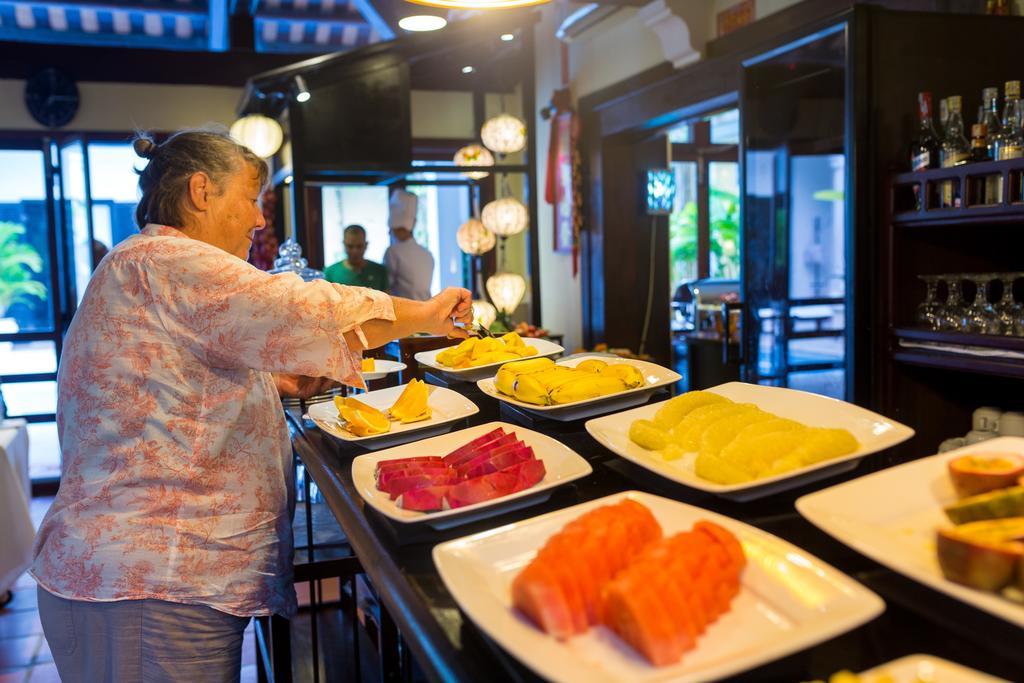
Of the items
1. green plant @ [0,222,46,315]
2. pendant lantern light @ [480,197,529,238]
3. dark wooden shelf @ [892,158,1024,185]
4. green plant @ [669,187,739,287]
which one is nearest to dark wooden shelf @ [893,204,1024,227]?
dark wooden shelf @ [892,158,1024,185]

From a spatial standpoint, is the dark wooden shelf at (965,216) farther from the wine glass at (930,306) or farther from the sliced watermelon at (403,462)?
the sliced watermelon at (403,462)

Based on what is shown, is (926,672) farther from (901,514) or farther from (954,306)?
(954,306)

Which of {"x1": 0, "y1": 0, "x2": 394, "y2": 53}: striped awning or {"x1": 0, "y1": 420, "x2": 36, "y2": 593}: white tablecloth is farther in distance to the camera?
{"x1": 0, "y1": 0, "x2": 394, "y2": 53}: striped awning

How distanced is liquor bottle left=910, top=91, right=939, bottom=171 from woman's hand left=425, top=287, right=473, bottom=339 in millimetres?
1807

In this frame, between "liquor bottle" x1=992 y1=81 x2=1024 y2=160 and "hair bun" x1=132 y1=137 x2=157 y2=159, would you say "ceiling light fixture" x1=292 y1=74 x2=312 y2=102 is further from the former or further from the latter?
"liquor bottle" x1=992 y1=81 x2=1024 y2=160

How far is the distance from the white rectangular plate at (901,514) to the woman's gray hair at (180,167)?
50.7 inches

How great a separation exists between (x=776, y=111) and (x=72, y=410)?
3163 mm

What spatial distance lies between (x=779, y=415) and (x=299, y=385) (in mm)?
1237

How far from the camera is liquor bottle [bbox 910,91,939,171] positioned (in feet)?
9.27

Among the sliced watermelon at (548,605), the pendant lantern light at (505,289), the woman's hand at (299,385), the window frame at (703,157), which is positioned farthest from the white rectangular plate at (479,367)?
the window frame at (703,157)

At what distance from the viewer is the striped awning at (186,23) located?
6.75 m

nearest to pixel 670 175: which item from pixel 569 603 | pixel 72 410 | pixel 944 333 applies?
pixel 944 333

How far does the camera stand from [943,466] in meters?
1.09

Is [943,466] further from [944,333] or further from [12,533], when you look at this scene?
[12,533]
